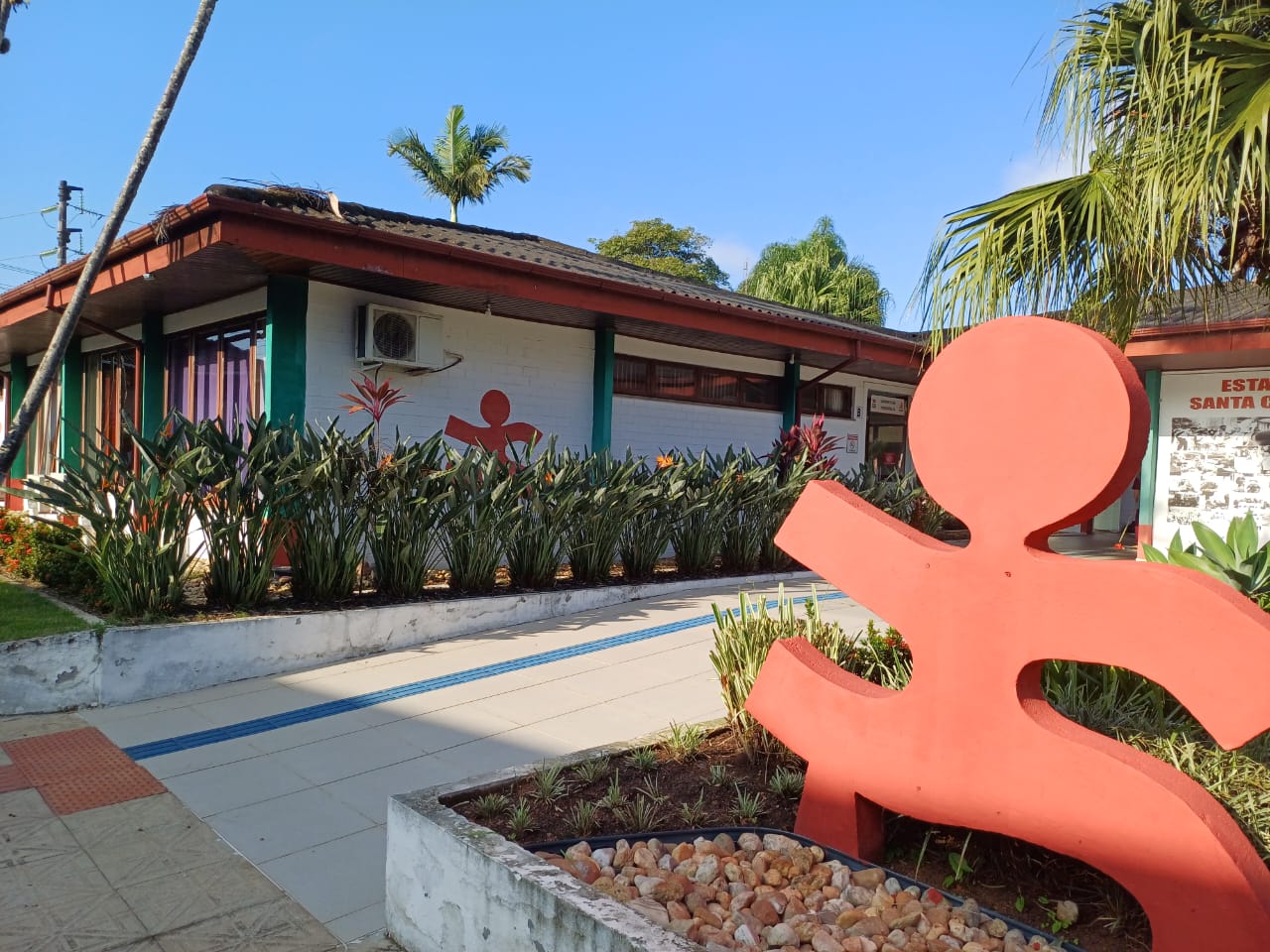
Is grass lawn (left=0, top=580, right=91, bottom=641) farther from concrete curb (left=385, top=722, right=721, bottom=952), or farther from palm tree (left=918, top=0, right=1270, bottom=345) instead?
palm tree (left=918, top=0, right=1270, bottom=345)

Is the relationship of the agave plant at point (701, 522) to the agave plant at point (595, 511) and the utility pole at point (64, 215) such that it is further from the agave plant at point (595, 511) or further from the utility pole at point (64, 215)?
the utility pole at point (64, 215)

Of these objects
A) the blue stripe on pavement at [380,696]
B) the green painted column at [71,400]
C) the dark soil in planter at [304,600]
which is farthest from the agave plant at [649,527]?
the green painted column at [71,400]

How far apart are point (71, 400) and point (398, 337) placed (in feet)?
25.3

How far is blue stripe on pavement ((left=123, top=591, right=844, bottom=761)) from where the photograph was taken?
15.8ft

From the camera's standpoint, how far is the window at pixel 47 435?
1421cm

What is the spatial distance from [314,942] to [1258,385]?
498 inches

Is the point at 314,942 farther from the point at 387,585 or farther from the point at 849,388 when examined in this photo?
the point at 849,388

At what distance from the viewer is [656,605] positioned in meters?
8.02

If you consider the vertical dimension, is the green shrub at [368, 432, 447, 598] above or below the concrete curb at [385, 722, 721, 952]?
above

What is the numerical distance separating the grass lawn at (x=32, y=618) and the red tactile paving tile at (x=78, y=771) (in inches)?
34.9

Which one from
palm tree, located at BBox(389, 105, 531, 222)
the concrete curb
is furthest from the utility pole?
the concrete curb

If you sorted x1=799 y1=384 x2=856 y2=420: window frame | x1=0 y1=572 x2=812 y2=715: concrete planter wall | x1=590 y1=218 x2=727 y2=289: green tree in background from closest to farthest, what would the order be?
1. x1=0 y1=572 x2=812 y2=715: concrete planter wall
2. x1=799 y1=384 x2=856 y2=420: window frame
3. x1=590 y1=218 x2=727 y2=289: green tree in background

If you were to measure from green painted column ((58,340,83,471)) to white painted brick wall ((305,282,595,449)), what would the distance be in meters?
7.14

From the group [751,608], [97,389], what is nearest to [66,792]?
[751,608]
